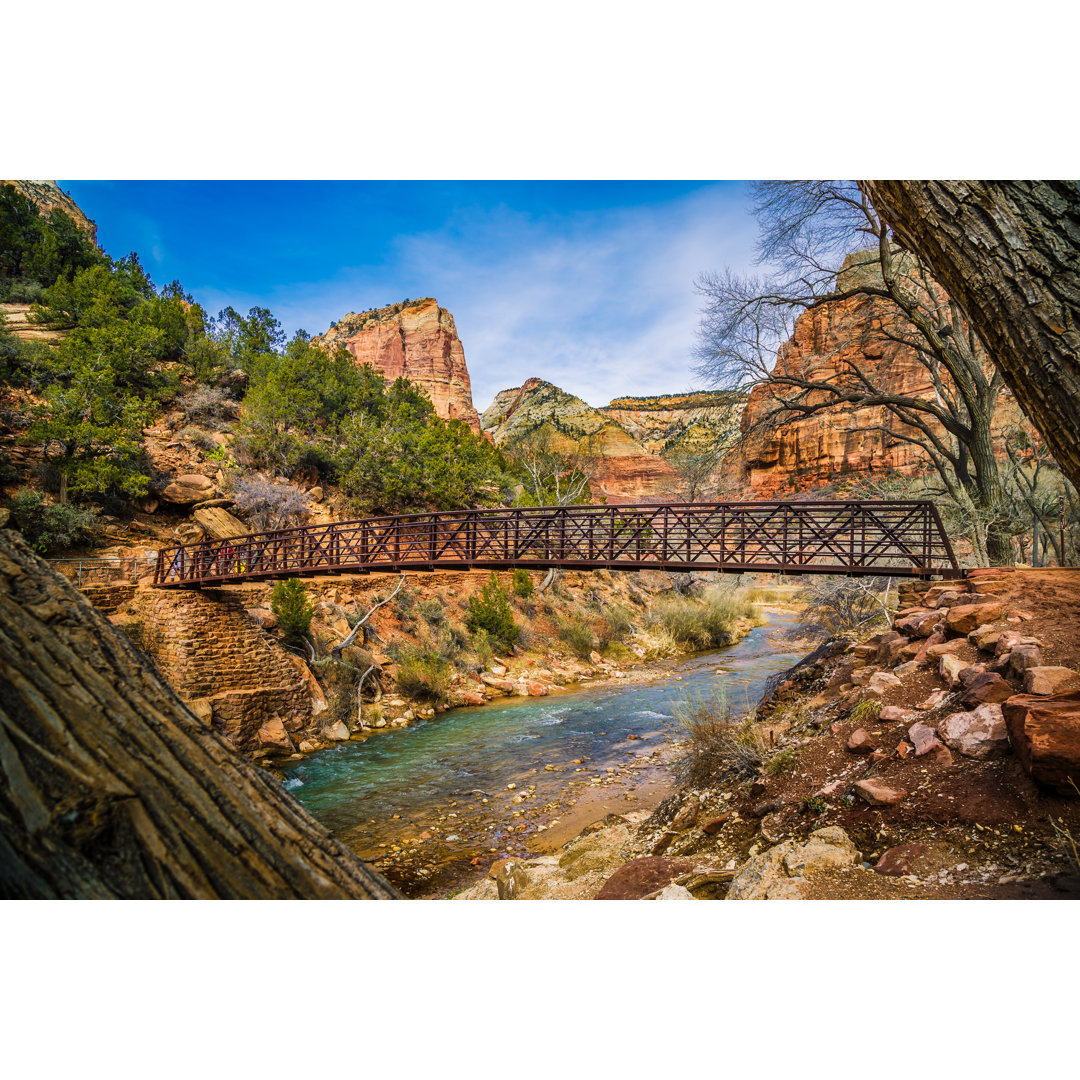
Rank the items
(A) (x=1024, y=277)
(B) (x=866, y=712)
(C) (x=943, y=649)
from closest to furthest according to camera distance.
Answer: (A) (x=1024, y=277) < (B) (x=866, y=712) < (C) (x=943, y=649)

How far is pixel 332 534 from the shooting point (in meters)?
10.8

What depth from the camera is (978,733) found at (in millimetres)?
3051

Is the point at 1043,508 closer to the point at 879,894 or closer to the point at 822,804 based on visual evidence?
the point at 822,804

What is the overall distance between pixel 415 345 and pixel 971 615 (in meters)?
65.6

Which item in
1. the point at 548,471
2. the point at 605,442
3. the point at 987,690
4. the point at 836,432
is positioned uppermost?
the point at 605,442

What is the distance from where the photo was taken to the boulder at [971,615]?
4418 mm

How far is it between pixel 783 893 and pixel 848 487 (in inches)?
545

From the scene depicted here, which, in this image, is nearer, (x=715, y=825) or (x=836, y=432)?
(x=715, y=825)

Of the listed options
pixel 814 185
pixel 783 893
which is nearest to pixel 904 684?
pixel 783 893

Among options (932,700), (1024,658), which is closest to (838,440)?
(932,700)

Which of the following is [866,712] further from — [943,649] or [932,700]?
[943,649]

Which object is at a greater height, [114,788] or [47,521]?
[47,521]

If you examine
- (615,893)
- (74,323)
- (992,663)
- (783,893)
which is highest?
(74,323)

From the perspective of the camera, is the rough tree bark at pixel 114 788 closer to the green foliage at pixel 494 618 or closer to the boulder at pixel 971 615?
the boulder at pixel 971 615
